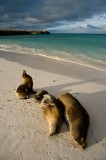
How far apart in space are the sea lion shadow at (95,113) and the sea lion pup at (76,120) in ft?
0.63

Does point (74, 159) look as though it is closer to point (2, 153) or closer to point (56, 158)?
point (56, 158)

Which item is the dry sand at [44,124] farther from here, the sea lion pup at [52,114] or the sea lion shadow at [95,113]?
the sea lion pup at [52,114]

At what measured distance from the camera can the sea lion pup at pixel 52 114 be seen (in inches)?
208

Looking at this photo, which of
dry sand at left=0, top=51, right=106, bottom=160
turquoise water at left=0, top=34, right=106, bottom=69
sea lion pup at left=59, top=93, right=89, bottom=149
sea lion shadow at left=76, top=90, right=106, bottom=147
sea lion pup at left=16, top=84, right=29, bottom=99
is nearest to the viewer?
dry sand at left=0, top=51, right=106, bottom=160

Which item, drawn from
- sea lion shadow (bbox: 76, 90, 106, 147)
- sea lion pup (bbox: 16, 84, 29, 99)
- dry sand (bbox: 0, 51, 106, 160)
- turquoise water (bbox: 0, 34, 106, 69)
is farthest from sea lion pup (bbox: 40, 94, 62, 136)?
turquoise water (bbox: 0, 34, 106, 69)

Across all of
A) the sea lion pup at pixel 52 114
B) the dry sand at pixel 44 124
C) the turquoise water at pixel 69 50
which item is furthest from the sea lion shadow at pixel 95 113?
the turquoise water at pixel 69 50

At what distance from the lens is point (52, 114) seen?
5.54m

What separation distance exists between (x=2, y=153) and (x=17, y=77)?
5227 mm

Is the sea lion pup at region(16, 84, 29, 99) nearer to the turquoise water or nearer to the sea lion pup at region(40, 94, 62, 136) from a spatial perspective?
the sea lion pup at region(40, 94, 62, 136)

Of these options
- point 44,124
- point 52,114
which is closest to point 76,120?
point 52,114

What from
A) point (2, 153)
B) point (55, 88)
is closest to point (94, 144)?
point (2, 153)

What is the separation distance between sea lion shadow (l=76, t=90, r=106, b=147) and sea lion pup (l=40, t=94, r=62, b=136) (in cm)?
72

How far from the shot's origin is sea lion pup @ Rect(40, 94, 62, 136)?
527 cm

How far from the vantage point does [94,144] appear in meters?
4.88
